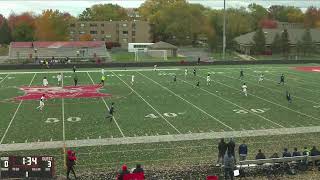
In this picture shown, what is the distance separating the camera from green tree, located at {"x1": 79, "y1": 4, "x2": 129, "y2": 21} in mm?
118875

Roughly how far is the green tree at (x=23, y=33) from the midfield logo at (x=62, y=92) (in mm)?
52339

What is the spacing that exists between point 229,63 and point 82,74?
20.7 m

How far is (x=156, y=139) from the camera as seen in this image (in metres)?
21.2

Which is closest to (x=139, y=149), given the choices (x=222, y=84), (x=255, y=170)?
(x=255, y=170)

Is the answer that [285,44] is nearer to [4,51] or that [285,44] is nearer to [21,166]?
[4,51]

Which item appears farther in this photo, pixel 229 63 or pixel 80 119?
pixel 229 63

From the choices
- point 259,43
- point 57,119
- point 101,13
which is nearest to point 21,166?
point 57,119

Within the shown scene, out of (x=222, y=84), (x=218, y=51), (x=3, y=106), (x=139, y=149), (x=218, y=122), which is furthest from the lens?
(x=218, y=51)

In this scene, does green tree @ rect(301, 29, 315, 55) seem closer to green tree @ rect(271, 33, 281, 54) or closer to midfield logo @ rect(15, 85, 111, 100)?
green tree @ rect(271, 33, 281, 54)

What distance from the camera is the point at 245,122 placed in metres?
24.9

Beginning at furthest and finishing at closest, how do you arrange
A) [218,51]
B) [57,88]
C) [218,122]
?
1. [218,51]
2. [57,88]
3. [218,122]

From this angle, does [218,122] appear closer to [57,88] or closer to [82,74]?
[57,88]

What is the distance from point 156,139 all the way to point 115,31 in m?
82.2

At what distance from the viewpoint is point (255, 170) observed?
15734 millimetres
